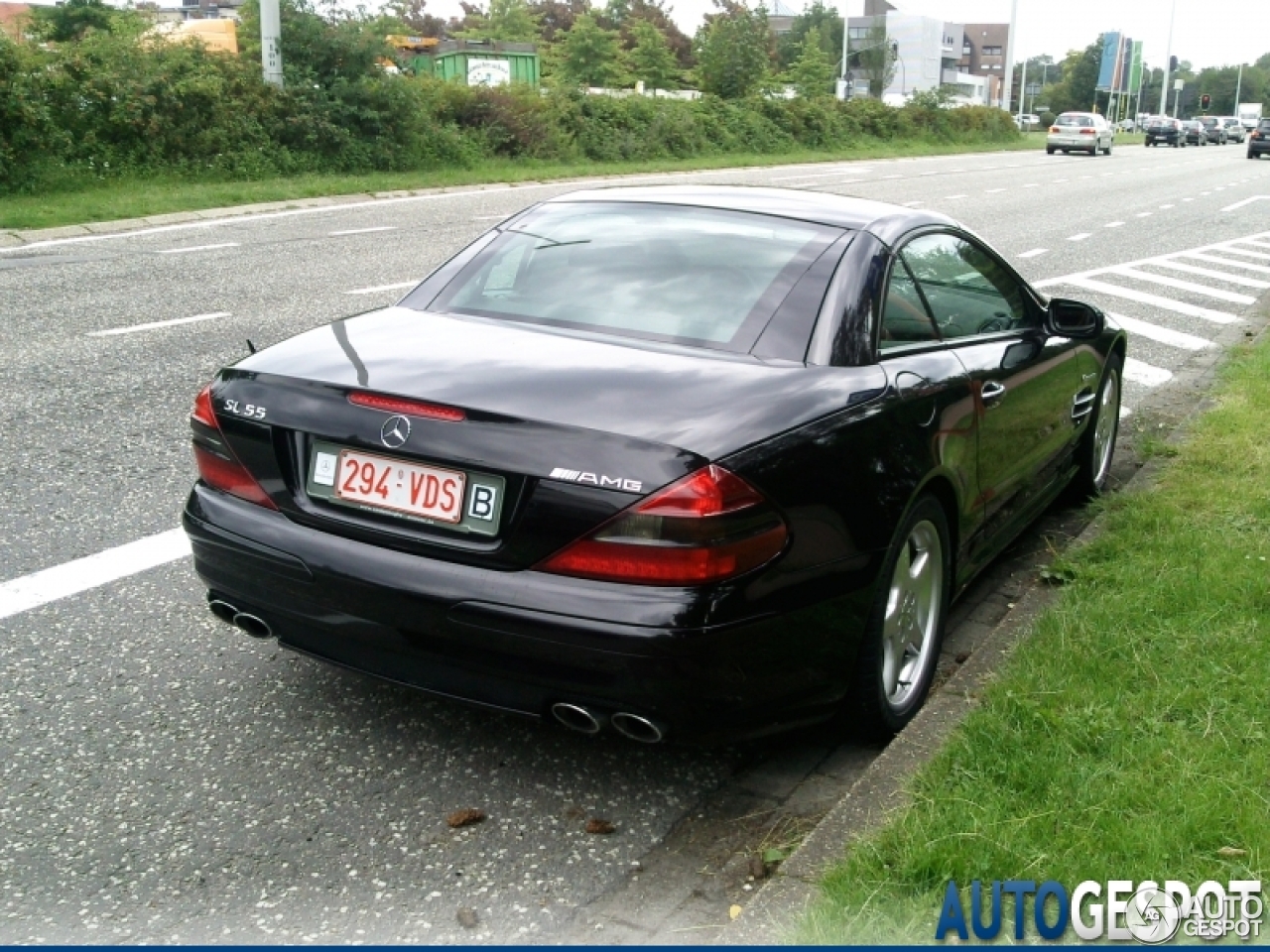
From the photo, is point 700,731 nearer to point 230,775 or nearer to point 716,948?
point 716,948

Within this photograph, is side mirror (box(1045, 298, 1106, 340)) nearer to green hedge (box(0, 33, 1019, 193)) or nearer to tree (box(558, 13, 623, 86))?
green hedge (box(0, 33, 1019, 193))

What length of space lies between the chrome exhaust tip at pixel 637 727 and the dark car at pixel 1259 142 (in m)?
57.2

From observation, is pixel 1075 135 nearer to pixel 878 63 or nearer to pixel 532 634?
pixel 878 63

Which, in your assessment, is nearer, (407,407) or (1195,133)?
(407,407)

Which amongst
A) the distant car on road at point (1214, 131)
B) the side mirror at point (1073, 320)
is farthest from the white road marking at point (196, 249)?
the distant car on road at point (1214, 131)

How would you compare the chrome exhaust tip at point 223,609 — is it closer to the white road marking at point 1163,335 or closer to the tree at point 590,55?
the white road marking at point 1163,335

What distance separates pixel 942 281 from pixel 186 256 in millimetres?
10136

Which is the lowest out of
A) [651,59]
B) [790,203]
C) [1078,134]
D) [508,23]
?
[790,203]

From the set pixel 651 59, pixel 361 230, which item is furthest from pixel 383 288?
pixel 651 59

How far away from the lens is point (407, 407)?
3.35m

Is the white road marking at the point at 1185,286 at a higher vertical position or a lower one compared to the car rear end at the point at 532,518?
lower

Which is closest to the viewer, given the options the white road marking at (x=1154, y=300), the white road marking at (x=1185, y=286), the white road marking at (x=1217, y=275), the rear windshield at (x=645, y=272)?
the rear windshield at (x=645, y=272)

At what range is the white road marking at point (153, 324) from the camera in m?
9.28

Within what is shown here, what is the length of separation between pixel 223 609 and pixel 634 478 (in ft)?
4.15
